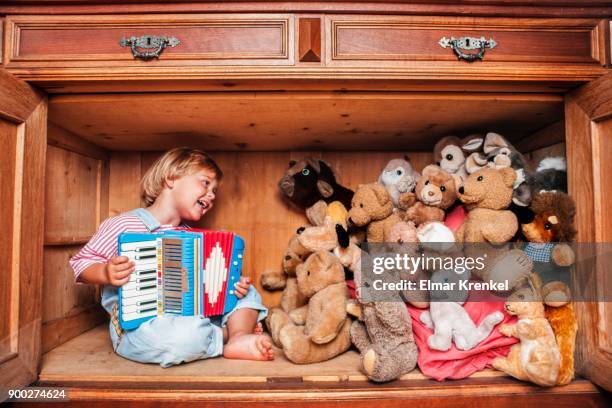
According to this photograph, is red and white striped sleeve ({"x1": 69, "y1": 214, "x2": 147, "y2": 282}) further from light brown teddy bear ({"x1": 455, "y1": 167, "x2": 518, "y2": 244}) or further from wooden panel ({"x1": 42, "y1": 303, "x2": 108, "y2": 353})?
light brown teddy bear ({"x1": 455, "y1": 167, "x2": 518, "y2": 244})

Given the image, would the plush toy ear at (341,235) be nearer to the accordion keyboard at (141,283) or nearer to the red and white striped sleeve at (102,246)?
the accordion keyboard at (141,283)

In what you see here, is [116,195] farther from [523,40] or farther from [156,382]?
[523,40]

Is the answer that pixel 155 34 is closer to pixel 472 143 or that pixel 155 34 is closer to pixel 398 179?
pixel 398 179

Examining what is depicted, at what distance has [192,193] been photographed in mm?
1140

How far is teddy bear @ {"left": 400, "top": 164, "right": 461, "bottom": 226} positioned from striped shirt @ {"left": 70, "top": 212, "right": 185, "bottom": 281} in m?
0.79

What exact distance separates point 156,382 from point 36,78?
72 centimetres

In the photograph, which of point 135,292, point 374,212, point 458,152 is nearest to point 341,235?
point 374,212

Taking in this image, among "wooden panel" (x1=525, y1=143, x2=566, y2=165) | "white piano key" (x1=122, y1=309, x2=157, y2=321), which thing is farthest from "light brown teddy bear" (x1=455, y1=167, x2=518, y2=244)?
"white piano key" (x1=122, y1=309, x2=157, y2=321)

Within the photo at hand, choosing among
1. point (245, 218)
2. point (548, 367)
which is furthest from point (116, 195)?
point (548, 367)

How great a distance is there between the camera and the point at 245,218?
1.37m

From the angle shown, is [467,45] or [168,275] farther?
[168,275]

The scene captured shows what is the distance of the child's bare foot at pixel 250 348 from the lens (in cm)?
93

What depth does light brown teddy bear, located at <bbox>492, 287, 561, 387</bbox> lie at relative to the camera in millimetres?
779

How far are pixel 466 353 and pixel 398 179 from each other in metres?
0.52
